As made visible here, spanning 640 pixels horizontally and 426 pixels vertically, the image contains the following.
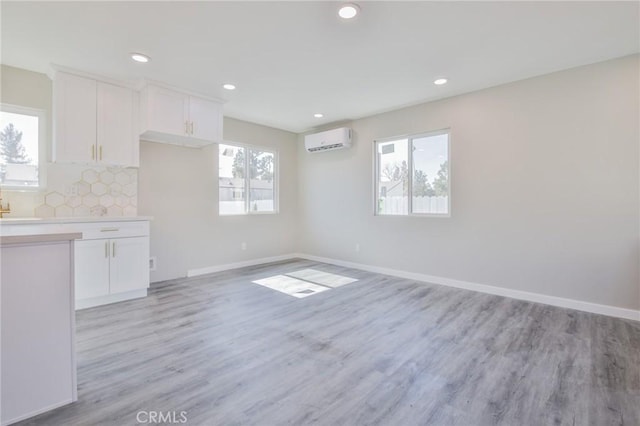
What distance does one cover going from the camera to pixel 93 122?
3.35 meters

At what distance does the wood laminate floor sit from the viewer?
1.65 metres

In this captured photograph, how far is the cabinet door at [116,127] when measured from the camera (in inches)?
134

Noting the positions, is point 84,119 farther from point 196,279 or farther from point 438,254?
point 438,254

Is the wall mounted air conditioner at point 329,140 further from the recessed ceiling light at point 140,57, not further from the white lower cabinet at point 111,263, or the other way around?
the white lower cabinet at point 111,263

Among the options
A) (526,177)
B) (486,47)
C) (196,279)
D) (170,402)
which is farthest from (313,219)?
(170,402)

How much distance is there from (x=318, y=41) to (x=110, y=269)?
3329 millimetres

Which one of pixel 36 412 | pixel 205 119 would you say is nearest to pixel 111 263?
pixel 36 412

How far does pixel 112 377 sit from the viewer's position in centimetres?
196

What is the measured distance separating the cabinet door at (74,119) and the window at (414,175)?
155 inches

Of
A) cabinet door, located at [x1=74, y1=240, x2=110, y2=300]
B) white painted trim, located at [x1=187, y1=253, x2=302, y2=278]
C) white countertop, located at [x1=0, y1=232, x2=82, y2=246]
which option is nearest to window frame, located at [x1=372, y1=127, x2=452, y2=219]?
white painted trim, located at [x1=187, y1=253, x2=302, y2=278]

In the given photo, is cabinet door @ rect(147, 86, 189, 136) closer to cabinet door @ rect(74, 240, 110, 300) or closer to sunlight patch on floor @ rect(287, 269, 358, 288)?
cabinet door @ rect(74, 240, 110, 300)

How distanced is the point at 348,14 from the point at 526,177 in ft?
9.15

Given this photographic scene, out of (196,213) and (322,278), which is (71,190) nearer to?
(196,213)

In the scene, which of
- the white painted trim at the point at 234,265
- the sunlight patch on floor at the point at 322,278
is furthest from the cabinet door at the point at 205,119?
the sunlight patch on floor at the point at 322,278
